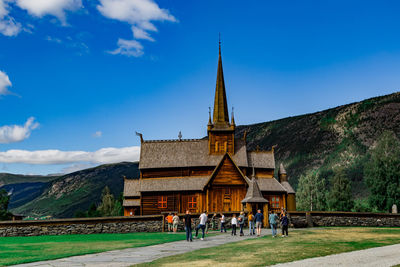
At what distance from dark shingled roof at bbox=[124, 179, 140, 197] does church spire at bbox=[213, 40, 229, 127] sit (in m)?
14.1

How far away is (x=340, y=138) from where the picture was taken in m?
143

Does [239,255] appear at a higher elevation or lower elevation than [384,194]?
lower

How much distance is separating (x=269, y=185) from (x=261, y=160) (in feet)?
16.0

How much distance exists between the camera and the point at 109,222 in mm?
34250

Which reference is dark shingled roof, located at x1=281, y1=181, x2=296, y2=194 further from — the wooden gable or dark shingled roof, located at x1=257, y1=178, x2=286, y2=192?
the wooden gable

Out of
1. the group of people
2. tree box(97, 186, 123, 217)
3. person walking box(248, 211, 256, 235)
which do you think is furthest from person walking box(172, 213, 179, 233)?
tree box(97, 186, 123, 217)

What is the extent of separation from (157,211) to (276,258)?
1307 inches

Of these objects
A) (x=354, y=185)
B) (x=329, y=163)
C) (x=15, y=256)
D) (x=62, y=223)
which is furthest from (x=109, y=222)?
(x=329, y=163)

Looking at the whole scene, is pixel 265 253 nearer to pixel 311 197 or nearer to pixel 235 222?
pixel 235 222

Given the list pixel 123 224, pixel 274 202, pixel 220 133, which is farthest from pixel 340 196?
pixel 123 224

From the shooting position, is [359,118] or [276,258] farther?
[359,118]

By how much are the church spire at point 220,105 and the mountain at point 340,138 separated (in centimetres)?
5823

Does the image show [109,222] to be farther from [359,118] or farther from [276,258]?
[359,118]

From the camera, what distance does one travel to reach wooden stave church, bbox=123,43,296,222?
47.8m
